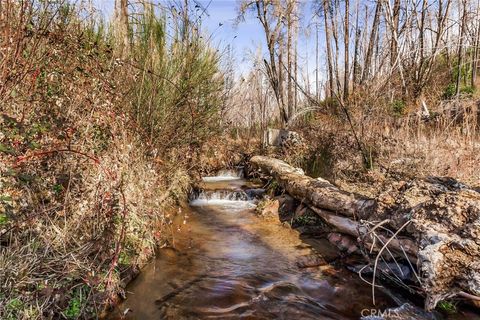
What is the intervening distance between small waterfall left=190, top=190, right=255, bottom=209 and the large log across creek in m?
3.75

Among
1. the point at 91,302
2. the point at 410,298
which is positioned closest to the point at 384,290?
the point at 410,298

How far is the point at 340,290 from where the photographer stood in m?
3.97

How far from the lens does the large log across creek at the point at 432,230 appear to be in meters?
3.20

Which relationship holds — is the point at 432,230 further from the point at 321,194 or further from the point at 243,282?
the point at 321,194

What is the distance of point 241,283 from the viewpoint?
4.16 m

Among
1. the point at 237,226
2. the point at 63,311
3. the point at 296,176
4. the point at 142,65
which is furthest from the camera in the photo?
the point at 296,176

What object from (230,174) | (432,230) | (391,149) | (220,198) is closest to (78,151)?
(432,230)

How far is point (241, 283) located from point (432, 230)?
6.96 feet

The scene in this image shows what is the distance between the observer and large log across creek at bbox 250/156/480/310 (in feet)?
10.5

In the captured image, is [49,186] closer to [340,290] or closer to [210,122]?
[340,290]

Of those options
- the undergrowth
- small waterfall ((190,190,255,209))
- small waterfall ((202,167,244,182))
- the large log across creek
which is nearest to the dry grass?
small waterfall ((190,190,255,209))

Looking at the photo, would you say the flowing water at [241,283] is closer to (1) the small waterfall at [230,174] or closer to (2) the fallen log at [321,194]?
(2) the fallen log at [321,194]

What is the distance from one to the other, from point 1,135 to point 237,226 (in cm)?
422

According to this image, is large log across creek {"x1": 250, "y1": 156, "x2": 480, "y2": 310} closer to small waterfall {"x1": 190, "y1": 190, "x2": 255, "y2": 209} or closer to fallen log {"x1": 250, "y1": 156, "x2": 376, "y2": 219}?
fallen log {"x1": 250, "y1": 156, "x2": 376, "y2": 219}
